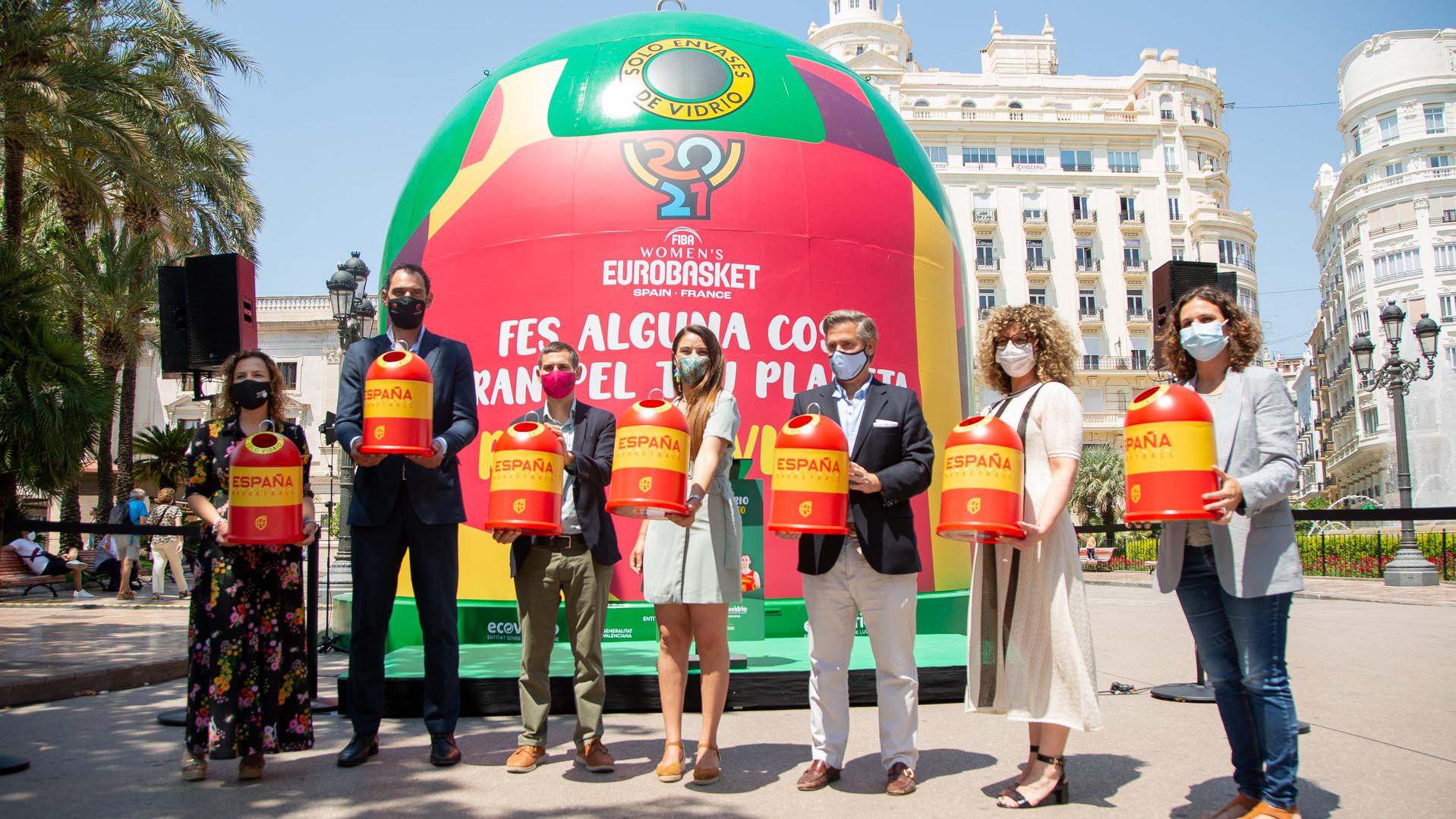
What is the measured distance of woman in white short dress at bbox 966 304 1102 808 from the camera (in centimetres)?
402

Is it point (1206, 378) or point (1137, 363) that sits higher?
point (1137, 363)

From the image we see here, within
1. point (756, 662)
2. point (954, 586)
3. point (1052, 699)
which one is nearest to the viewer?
point (1052, 699)

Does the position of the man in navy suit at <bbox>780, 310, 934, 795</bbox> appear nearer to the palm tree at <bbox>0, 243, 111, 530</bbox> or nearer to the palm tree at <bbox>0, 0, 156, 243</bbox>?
the palm tree at <bbox>0, 0, 156, 243</bbox>

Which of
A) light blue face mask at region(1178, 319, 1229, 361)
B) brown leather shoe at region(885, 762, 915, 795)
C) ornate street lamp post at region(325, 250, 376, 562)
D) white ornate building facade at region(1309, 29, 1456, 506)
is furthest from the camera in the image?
white ornate building facade at region(1309, 29, 1456, 506)

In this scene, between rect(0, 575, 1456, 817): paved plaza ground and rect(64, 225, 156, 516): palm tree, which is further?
rect(64, 225, 156, 516): palm tree

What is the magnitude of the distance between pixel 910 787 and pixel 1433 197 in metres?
75.1

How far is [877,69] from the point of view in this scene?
65625 millimetres

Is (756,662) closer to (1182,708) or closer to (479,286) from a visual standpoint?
(1182,708)

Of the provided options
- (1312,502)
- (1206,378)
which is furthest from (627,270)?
(1312,502)

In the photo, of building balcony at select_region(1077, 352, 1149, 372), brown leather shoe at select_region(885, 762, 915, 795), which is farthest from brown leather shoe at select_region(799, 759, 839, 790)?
building balcony at select_region(1077, 352, 1149, 372)

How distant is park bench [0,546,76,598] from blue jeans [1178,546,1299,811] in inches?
699

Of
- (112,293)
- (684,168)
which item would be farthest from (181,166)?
(684,168)

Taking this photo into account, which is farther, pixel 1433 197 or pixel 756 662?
pixel 1433 197

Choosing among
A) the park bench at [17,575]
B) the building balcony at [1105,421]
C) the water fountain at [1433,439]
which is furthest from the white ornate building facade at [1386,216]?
the park bench at [17,575]
